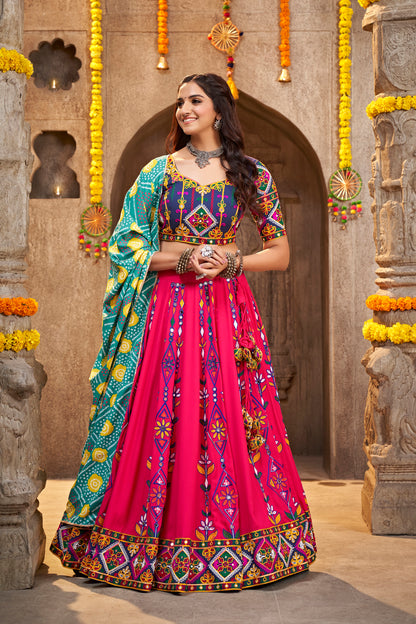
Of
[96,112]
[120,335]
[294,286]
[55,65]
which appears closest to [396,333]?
[120,335]

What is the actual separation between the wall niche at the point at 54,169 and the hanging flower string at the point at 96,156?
9.8 inches

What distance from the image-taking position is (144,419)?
3377 millimetres

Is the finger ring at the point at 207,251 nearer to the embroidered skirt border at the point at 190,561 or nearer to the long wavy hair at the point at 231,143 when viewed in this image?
the long wavy hair at the point at 231,143

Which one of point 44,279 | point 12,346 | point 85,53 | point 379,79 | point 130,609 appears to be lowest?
point 130,609

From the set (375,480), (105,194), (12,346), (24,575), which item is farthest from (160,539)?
(105,194)

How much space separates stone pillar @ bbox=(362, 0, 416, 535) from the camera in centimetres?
404

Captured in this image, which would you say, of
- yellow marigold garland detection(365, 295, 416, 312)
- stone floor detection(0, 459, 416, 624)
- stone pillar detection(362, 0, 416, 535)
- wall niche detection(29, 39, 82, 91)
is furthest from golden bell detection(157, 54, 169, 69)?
stone floor detection(0, 459, 416, 624)

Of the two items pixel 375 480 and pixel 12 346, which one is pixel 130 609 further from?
pixel 375 480

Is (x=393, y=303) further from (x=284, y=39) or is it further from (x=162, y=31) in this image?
(x=162, y=31)

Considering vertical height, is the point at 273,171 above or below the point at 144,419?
above

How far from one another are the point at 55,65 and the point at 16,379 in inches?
120

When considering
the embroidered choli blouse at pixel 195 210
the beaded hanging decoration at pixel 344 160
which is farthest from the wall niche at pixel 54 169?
the embroidered choli blouse at pixel 195 210

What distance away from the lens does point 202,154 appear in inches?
140

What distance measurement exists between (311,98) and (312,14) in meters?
0.54
